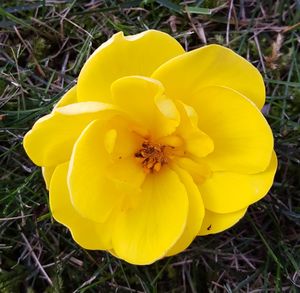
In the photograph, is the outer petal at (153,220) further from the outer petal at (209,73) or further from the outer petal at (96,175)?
the outer petal at (209,73)

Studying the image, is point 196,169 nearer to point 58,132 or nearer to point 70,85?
point 58,132

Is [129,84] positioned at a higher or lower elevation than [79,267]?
higher

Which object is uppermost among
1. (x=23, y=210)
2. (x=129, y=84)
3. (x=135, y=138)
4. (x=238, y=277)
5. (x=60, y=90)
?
(x=129, y=84)

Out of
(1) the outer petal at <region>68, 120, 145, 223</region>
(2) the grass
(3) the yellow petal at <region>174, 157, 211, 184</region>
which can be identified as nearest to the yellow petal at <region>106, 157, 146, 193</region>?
(1) the outer petal at <region>68, 120, 145, 223</region>

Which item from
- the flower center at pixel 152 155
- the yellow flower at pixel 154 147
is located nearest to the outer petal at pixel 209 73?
the yellow flower at pixel 154 147

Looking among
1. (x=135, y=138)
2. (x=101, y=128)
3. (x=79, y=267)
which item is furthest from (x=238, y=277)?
(x=101, y=128)

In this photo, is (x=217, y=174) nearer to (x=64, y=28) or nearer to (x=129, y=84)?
(x=129, y=84)

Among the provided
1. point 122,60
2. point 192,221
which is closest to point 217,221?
point 192,221

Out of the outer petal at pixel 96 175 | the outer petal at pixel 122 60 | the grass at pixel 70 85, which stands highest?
the outer petal at pixel 122 60
